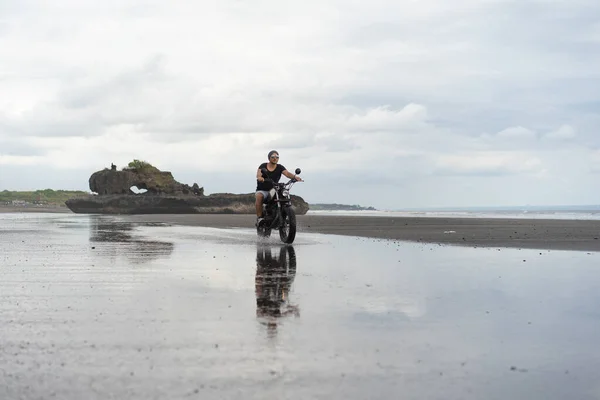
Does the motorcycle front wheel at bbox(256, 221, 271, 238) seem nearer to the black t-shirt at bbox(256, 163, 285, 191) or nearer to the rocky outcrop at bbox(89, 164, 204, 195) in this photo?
the black t-shirt at bbox(256, 163, 285, 191)

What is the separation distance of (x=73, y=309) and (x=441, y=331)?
316 centimetres

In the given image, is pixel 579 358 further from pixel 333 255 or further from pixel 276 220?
pixel 276 220

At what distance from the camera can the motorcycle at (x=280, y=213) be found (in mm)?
15000

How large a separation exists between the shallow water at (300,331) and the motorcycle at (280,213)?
18.7ft

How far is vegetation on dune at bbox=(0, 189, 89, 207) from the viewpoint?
101125 millimetres

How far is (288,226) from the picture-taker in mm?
15203

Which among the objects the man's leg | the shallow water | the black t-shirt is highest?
the black t-shirt

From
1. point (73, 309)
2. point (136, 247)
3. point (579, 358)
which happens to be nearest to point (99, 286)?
point (73, 309)

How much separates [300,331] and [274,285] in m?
2.64

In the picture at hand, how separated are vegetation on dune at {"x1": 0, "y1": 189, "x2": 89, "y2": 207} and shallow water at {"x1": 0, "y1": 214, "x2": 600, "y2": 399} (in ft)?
309

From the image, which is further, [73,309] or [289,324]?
[73,309]

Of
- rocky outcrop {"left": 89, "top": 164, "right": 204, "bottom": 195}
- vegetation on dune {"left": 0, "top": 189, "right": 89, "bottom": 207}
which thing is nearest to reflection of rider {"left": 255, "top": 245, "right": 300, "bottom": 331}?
rocky outcrop {"left": 89, "top": 164, "right": 204, "bottom": 195}

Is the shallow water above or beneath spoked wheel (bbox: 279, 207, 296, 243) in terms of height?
beneath

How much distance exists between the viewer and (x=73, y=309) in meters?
5.61
